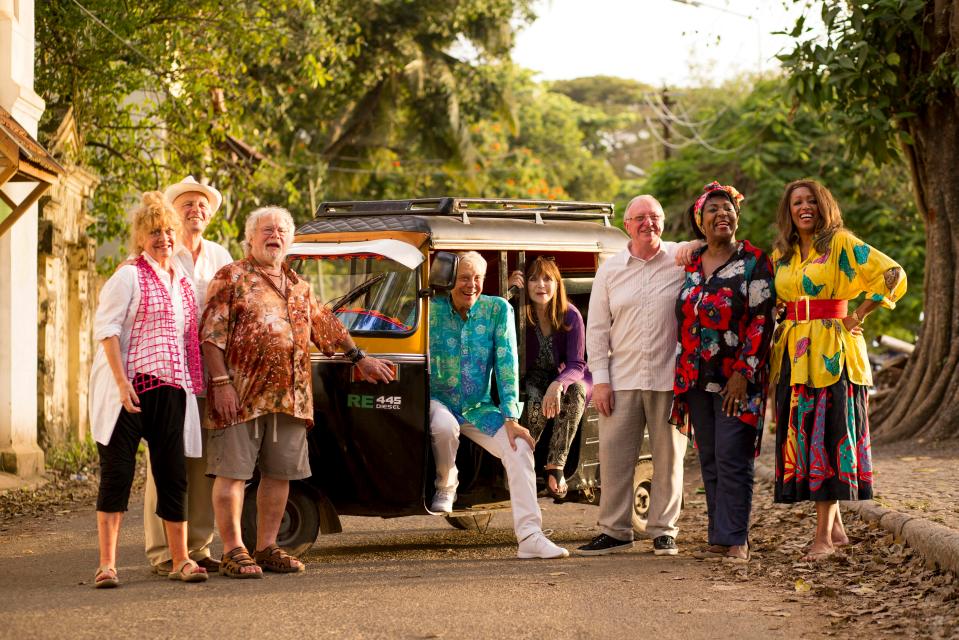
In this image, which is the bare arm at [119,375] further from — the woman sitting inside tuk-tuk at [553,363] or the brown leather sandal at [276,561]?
the woman sitting inside tuk-tuk at [553,363]

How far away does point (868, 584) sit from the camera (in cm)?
742

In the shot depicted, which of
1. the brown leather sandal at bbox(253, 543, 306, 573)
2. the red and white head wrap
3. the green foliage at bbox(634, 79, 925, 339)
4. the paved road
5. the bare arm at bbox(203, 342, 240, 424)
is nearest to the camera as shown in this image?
the paved road

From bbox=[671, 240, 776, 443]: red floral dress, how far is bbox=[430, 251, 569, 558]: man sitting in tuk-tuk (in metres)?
1.07

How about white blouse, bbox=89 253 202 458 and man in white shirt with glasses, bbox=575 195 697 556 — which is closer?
white blouse, bbox=89 253 202 458

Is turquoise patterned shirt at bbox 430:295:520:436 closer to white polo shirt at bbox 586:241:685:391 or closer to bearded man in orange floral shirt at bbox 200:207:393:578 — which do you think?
white polo shirt at bbox 586:241:685:391

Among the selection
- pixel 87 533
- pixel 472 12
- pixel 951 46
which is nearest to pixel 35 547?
pixel 87 533

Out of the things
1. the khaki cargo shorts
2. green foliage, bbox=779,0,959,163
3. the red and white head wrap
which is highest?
green foliage, bbox=779,0,959,163

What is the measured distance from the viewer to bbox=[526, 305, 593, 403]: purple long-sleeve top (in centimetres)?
929

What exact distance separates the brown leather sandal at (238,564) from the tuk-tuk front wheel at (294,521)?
2.12 ft

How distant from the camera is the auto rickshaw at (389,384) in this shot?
328 inches

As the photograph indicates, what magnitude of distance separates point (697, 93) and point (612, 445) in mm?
50280

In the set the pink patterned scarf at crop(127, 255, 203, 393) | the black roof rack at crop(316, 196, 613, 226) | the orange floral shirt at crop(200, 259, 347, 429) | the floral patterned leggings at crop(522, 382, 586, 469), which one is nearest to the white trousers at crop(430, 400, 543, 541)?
the floral patterned leggings at crop(522, 382, 586, 469)

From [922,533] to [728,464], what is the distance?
1.17 metres

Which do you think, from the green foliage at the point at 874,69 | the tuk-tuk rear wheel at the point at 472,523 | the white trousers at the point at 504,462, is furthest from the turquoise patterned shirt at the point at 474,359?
the green foliage at the point at 874,69
